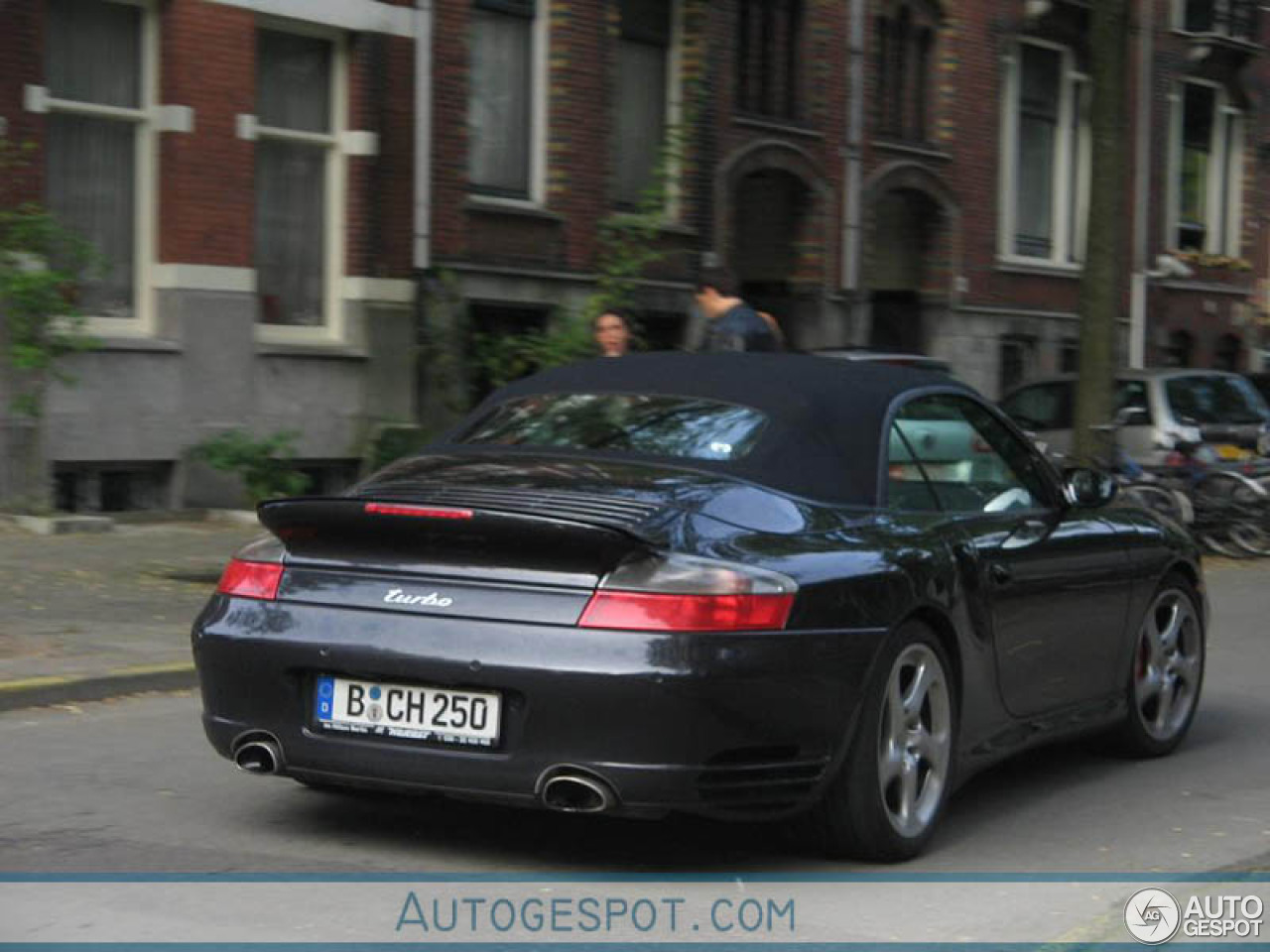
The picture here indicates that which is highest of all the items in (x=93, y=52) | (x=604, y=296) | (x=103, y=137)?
→ (x=93, y=52)

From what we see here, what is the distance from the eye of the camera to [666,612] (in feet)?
18.6

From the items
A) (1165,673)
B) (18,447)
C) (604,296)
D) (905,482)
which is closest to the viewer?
(905,482)

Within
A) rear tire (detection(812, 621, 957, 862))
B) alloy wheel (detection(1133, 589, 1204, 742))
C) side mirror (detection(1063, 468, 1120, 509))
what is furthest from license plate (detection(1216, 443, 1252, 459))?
rear tire (detection(812, 621, 957, 862))

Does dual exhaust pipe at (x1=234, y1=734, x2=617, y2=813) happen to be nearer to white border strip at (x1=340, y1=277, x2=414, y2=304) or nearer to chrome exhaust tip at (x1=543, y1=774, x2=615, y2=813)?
chrome exhaust tip at (x1=543, y1=774, x2=615, y2=813)

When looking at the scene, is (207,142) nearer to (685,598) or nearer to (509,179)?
(509,179)

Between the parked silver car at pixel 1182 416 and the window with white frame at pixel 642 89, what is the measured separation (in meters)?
4.92

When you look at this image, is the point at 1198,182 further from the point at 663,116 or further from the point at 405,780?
the point at 405,780

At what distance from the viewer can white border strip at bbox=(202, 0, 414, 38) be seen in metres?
18.1

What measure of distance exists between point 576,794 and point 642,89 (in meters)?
17.7

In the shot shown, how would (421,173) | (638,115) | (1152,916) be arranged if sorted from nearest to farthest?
1. (1152,916)
2. (421,173)
3. (638,115)

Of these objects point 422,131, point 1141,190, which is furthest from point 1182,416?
point 1141,190

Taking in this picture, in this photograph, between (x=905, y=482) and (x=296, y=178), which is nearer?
(x=905, y=482)

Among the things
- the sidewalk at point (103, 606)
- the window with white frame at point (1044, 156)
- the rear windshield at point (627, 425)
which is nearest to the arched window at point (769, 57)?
the window with white frame at point (1044, 156)

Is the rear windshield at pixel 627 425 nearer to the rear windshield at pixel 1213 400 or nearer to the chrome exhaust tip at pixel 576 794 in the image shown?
the chrome exhaust tip at pixel 576 794
